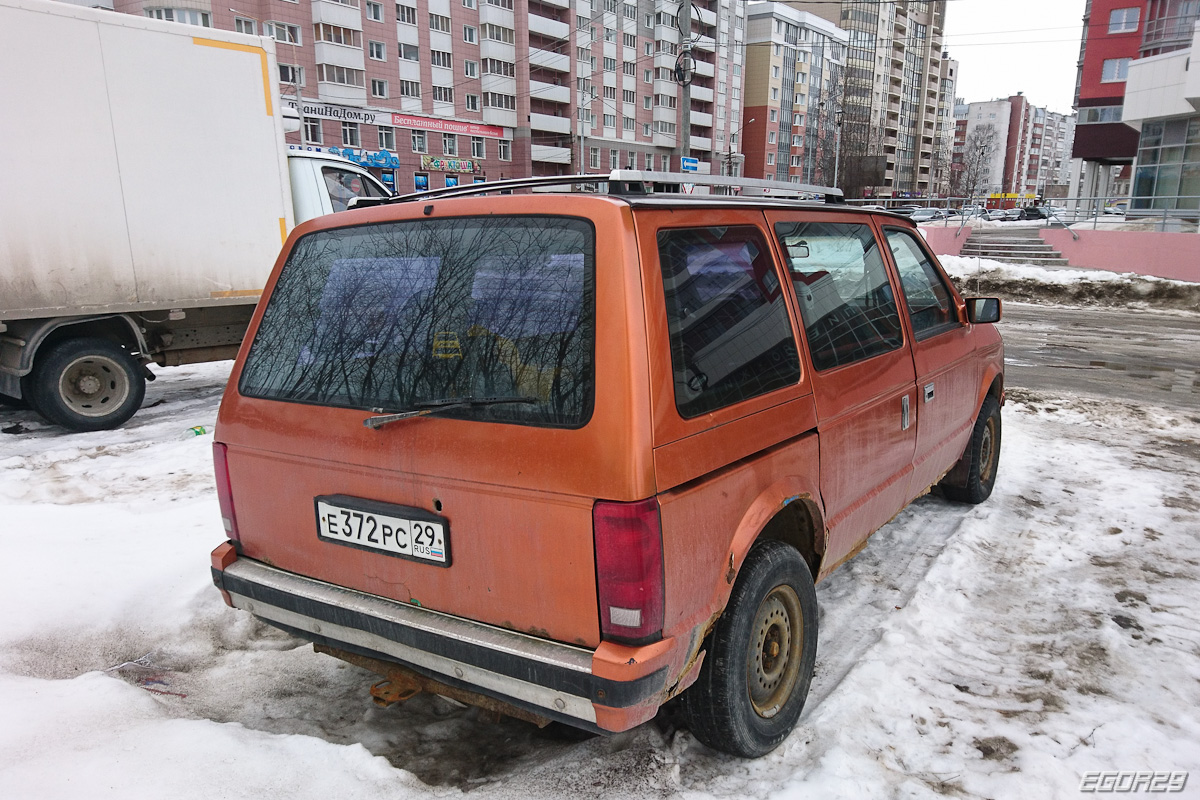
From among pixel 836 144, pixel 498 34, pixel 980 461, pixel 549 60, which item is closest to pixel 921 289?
pixel 980 461

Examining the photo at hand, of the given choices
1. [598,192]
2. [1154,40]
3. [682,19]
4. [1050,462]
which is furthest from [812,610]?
[1154,40]

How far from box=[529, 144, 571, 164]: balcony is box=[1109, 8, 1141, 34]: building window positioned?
36149 millimetres

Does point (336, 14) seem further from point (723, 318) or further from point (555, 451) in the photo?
point (555, 451)

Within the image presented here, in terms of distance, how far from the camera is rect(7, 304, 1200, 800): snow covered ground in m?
2.43

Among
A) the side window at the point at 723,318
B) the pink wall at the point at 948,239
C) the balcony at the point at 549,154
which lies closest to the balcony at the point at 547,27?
the balcony at the point at 549,154

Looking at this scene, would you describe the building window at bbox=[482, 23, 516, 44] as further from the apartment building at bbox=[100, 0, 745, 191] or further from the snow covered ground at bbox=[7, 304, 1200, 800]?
the snow covered ground at bbox=[7, 304, 1200, 800]

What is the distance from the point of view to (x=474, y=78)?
54344 millimetres

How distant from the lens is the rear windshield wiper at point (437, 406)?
218 cm

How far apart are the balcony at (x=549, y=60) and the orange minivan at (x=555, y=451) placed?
195ft

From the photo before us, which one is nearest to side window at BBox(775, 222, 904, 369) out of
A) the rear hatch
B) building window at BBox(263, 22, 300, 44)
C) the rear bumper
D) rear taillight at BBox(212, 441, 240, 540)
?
the rear hatch

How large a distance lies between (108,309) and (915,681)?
7.25m

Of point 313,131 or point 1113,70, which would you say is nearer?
point 1113,70

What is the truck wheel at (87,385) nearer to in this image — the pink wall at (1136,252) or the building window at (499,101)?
the pink wall at (1136,252)

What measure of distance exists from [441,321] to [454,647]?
3.21ft
